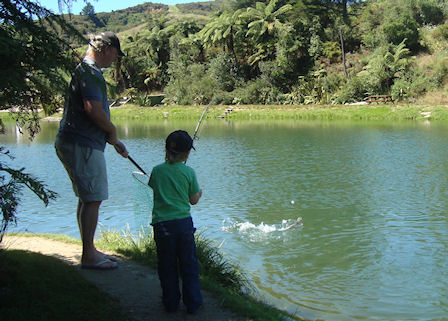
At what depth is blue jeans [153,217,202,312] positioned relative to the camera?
326 centimetres

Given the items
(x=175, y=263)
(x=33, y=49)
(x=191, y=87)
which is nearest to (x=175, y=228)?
(x=175, y=263)

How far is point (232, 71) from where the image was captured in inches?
1576

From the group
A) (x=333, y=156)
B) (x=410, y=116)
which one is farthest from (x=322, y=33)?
(x=333, y=156)

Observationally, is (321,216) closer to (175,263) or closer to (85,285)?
(175,263)

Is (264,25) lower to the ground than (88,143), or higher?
higher

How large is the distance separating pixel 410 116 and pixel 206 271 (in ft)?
74.1

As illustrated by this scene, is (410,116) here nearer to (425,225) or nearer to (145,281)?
(425,225)

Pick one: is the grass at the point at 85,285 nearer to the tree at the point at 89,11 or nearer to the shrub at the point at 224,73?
the tree at the point at 89,11

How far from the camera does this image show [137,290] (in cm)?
359

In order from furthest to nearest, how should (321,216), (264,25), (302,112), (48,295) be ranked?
(264,25), (302,112), (321,216), (48,295)

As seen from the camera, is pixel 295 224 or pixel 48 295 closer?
pixel 48 295

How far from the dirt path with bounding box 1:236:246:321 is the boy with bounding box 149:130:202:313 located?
0.09 m

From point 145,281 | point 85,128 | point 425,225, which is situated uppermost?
point 85,128

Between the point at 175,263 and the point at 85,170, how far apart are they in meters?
1.09
